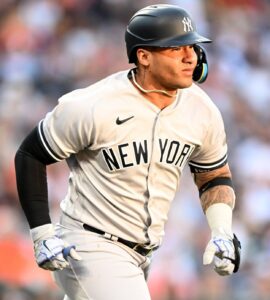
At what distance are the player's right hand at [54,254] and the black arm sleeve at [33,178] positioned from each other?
0.18 metres

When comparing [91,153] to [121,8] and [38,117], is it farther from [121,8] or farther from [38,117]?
[121,8]

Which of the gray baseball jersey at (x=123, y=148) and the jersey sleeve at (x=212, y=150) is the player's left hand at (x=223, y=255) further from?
the jersey sleeve at (x=212, y=150)

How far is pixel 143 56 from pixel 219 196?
2.52ft

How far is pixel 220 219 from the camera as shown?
452 centimetres

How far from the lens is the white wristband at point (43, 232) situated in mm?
4230

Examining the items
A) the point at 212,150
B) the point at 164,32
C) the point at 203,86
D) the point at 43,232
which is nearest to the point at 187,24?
the point at 164,32

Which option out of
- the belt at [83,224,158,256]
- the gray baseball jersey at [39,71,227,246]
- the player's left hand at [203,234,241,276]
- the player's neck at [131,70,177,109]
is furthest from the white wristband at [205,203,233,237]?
the player's neck at [131,70,177,109]

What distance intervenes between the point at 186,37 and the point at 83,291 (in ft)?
3.93

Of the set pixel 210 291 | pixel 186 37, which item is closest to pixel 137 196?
pixel 186 37

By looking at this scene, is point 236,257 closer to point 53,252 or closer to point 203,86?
point 53,252

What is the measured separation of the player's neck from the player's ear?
2.4 inches

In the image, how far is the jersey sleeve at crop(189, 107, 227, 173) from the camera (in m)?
4.49

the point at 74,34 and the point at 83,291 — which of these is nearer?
the point at 83,291

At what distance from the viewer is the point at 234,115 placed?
980 centimetres
